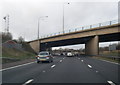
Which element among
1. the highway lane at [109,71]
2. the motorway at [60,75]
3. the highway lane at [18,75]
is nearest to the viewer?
the motorway at [60,75]

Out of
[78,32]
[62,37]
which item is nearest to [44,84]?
[78,32]

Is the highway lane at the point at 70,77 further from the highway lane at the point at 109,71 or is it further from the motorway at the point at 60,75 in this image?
the highway lane at the point at 109,71

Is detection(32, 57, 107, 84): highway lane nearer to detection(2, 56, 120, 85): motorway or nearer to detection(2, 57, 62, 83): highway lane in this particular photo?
detection(2, 56, 120, 85): motorway

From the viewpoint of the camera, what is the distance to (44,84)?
303 inches

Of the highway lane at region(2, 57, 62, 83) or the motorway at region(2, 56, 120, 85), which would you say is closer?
the motorway at region(2, 56, 120, 85)

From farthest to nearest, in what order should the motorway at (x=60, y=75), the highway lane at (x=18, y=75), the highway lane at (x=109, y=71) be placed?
the highway lane at (x=109, y=71), the highway lane at (x=18, y=75), the motorway at (x=60, y=75)

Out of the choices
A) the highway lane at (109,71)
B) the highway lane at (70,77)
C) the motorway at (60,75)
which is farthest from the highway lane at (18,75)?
the highway lane at (109,71)

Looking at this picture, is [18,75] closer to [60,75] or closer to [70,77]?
[60,75]

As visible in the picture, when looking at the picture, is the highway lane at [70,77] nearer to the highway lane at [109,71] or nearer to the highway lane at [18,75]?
the highway lane at [109,71]

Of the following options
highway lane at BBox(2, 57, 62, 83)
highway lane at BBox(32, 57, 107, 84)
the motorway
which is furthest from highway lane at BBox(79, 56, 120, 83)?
highway lane at BBox(2, 57, 62, 83)

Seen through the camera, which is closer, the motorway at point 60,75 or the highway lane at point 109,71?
the motorway at point 60,75

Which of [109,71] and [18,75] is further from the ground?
[18,75]

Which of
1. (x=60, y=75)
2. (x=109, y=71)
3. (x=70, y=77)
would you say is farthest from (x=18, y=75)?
(x=109, y=71)

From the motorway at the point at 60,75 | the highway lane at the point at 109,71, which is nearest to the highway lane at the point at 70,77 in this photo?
the motorway at the point at 60,75
